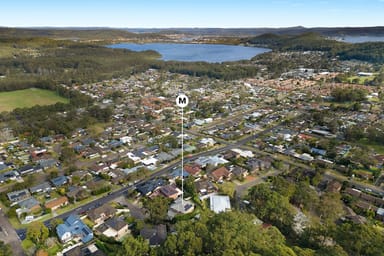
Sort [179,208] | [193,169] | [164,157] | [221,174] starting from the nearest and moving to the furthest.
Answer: [179,208] < [221,174] < [193,169] < [164,157]

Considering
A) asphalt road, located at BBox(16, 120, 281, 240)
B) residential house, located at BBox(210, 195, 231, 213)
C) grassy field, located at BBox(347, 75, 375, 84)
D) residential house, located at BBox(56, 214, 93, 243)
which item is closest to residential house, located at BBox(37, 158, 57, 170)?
asphalt road, located at BBox(16, 120, 281, 240)

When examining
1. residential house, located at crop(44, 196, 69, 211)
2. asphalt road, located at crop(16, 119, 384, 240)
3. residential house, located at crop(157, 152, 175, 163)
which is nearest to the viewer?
asphalt road, located at crop(16, 119, 384, 240)

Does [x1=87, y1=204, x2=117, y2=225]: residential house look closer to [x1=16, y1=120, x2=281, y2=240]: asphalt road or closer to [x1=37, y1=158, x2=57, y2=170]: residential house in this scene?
[x1=16, y1=120, x2=281, y2=240]: asphalt road

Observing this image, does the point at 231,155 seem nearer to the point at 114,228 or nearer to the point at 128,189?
the point at 128,189

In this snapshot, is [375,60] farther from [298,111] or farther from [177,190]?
[177,190]

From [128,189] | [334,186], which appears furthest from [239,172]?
[128,189]

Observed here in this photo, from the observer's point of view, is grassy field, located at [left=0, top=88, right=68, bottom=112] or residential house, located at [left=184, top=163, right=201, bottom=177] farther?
grassy field, located at [left=0, top=88, right=68, bottom=112]

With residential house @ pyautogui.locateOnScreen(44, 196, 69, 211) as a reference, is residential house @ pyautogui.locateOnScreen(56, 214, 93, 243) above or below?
above
